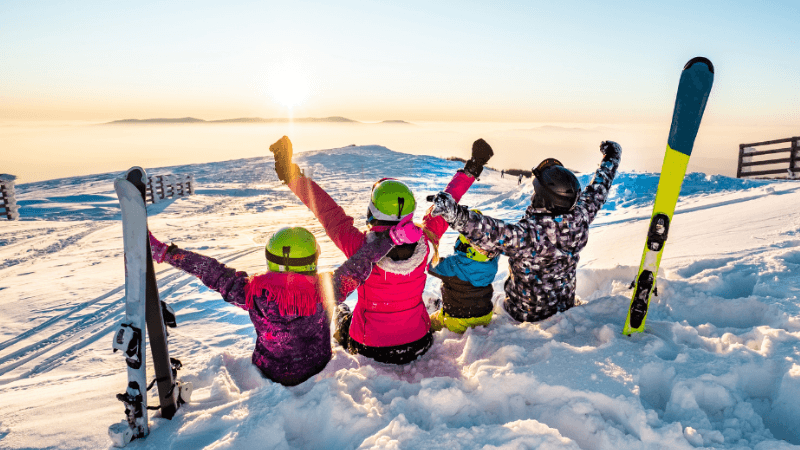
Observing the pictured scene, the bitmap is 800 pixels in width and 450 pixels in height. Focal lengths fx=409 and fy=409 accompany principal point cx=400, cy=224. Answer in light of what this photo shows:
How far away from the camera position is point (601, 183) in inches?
136

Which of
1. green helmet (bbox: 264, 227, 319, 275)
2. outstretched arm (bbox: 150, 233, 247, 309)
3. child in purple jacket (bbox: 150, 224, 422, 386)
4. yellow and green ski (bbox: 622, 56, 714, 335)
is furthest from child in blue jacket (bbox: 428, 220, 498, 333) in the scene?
outstretched arm (bbox: 150, 233, 247, 309)

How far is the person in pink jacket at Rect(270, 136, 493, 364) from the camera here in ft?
9.48

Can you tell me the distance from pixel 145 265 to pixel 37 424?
133 centimetres

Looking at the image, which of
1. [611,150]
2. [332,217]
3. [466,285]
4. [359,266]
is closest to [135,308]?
[359,266]

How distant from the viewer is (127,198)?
216 centimetres

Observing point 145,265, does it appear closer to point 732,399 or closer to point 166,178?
point 732,399

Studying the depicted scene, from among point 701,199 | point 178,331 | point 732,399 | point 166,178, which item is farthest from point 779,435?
point 166,178

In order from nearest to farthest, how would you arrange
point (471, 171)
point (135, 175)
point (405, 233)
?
point (135, 175) → point (405, 233) → point (471, 171)

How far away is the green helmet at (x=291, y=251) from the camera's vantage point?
255 cm

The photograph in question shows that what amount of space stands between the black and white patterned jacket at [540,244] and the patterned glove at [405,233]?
0.94 feet

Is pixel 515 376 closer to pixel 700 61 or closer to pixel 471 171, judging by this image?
pixel 471 171

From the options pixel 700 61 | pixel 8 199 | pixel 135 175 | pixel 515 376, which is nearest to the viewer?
pixel 135 175

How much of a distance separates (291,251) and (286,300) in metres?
0.31

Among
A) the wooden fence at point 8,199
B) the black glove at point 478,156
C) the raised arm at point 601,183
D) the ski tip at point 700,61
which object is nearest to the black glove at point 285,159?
the black glove at point 478,156
